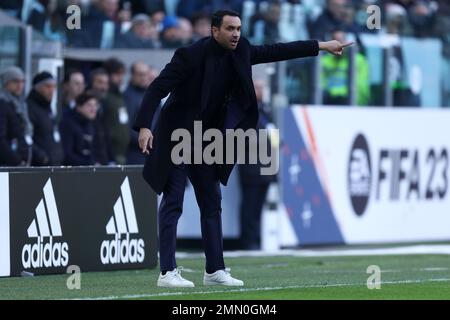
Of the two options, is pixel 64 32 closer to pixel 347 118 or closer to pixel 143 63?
pixel 143 63

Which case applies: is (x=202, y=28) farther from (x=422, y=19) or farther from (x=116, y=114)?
(x=422, y=19)

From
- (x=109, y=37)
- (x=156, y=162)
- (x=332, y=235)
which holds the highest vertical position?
(x=109, y=37)

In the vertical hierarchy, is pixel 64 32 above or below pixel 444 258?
above

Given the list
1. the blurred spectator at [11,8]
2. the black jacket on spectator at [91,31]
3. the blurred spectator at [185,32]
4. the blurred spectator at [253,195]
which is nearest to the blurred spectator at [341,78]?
the blurred spectator at [253,195]

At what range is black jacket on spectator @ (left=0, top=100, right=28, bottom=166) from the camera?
17047 millimetres

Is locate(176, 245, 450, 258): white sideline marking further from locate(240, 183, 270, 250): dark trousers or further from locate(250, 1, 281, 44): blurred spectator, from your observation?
locate(250, 1, 281, 44): blurred spectator

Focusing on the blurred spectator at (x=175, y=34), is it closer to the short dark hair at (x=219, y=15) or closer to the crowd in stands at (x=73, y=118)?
the crowd in stands at (x=73, y=118)

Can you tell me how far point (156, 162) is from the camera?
1216cm

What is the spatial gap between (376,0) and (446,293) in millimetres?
14649

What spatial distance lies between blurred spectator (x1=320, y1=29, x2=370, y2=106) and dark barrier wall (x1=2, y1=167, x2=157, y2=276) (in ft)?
21.0

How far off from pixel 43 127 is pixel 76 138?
0.73 metres

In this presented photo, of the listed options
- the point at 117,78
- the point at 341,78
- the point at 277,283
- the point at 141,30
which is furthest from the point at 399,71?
the point at 277,283
